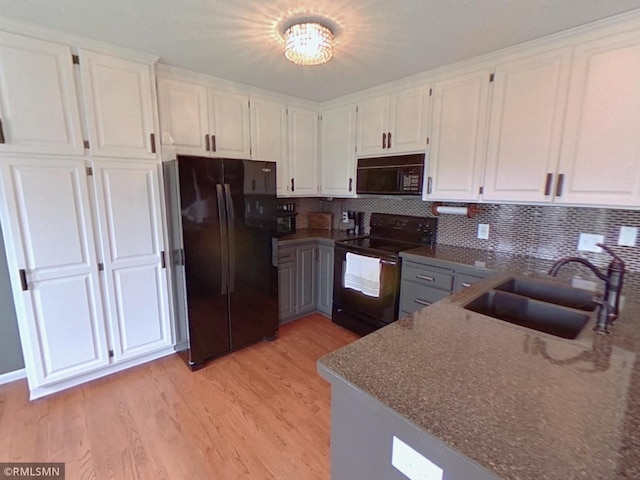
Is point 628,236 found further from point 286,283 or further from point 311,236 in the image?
point 286,283

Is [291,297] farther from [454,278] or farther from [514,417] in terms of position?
[514,417]

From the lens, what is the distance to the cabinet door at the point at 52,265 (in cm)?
186

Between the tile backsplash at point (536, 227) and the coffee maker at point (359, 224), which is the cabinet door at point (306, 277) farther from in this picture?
the tile backsplash at point (536, 227)

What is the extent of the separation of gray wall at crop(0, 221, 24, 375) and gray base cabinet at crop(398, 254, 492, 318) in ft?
9.78

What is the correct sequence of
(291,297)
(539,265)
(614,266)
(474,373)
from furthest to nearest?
(291,297) → (539,265) → (614,266) → (474,373)

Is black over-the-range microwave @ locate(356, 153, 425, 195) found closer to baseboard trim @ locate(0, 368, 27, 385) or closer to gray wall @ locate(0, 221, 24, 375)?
gray wall @ locate(0, 221, 24, 375)

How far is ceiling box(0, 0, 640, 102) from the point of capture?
1.55 metres

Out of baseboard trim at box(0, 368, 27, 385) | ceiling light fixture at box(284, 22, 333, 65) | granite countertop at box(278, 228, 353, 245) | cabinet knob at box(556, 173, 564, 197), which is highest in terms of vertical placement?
ceiling light fixture at box(284, 22, 333, 65)

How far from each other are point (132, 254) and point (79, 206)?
1.55ft

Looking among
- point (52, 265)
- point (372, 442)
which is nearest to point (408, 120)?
point (372, 442)

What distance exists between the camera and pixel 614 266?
3.65ft

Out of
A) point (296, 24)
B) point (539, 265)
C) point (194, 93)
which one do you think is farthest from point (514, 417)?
point (194, 93)

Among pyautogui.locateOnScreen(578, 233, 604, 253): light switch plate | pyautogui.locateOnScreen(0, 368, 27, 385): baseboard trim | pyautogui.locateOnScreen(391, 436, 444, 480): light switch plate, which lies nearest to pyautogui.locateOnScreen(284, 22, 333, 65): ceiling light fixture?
pyautogui.locateOnScreen(391, 436, 444, 480): light switch plate

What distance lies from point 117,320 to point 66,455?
2.87ft
